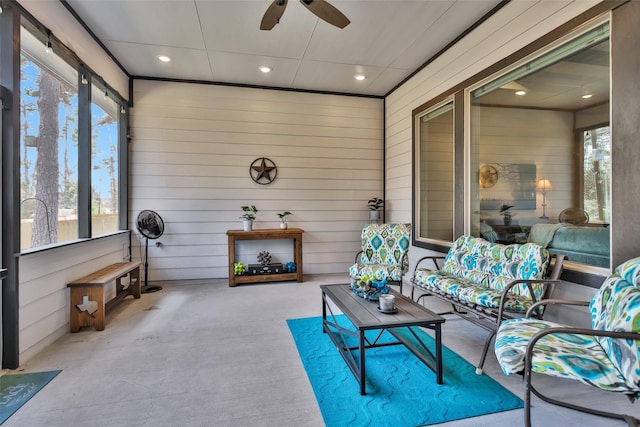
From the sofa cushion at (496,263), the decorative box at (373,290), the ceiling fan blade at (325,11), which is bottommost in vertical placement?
the decorative box at (373,290)

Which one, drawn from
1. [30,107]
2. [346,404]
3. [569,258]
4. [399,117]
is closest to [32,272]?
[30,107]

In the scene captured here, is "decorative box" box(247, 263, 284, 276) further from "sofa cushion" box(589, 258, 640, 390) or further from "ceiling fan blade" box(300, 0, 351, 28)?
"sofa cushion" box(589, 258, 640, 390)

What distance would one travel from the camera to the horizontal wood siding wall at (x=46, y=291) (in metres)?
2.37

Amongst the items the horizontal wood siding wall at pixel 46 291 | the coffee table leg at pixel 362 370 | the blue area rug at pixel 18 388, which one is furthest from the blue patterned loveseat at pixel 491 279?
the horizontal wood siding wall at pixel 46 291

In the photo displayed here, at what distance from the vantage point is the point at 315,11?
2420 mm

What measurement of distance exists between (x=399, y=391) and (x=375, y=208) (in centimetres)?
364

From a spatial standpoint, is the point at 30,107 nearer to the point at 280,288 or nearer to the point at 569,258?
the point at 280,288

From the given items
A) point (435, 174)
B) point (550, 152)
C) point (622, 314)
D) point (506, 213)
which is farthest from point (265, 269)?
point (550, 152)

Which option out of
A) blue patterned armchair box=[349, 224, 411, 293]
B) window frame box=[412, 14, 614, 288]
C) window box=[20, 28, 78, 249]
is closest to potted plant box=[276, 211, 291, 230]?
blue patterned armchair box=[349, 224, 411, 293]

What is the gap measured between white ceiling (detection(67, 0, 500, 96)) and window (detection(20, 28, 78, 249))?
2.42 ft

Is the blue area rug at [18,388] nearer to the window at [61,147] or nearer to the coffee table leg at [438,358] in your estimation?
the window at [61,147]

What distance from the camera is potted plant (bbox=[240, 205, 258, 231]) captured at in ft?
15.7

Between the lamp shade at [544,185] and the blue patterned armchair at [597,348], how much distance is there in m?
2.28

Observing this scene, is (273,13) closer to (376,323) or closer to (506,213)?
(376,323)
